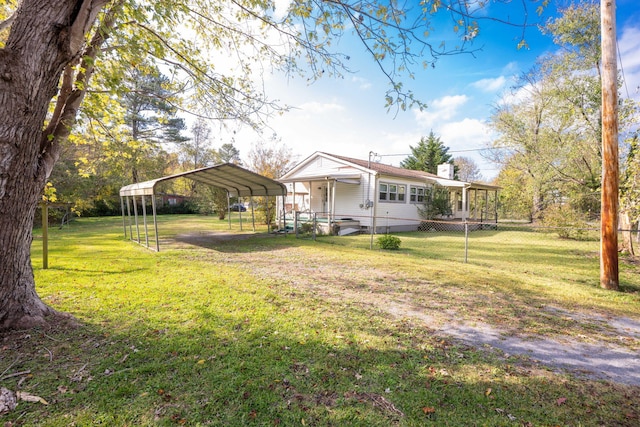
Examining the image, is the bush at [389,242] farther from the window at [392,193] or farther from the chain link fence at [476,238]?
the window at [392,193]

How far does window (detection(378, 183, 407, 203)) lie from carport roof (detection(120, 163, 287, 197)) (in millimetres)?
6167

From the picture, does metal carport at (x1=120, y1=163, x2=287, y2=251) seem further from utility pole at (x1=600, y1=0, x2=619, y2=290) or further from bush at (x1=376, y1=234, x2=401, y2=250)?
utility pole at (x1=600, y1=0, x2=619, y2=290)

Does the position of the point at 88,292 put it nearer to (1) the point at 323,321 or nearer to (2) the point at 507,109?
(1) the point at 323,321

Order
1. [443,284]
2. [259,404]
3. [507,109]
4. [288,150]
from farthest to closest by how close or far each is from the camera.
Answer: [288,150] < [507,109] < [443,284] < [259,404]

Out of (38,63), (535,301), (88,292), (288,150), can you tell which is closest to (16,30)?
(38,63)

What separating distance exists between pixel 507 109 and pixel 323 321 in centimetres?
2150

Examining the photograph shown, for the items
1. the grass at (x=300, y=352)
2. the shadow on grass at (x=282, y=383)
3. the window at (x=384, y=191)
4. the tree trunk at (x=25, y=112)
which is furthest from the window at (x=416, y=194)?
the tree trunk at (x=25, y=112)

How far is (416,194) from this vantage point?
731 inches

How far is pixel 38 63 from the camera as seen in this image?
9.41 ft

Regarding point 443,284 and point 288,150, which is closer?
point 443,284

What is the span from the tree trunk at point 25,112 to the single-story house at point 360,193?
11173mm

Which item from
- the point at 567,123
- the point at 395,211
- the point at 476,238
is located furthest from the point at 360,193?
the point at 567,123

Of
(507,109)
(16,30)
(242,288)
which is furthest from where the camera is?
(507,109)

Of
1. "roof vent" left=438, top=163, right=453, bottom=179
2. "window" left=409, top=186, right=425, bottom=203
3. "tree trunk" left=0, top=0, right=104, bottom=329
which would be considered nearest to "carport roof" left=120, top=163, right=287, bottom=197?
"tree trunk" left=0, top=0, right=104, bottom=329
